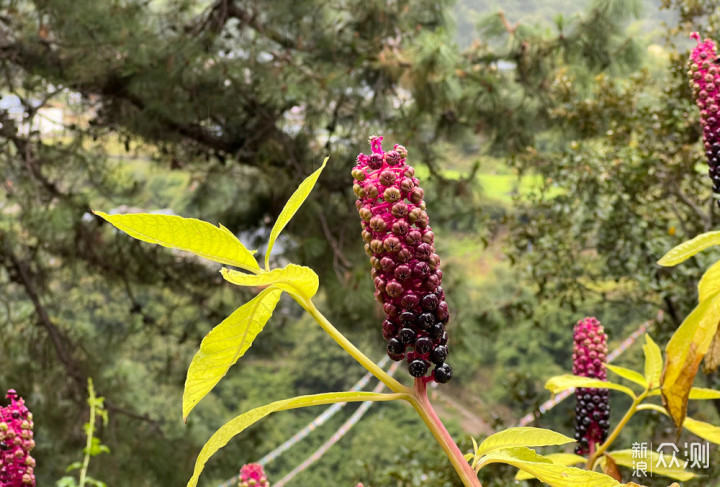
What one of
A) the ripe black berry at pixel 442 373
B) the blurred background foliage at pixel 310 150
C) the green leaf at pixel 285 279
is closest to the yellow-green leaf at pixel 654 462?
the ripe black berry at pixel 442 373

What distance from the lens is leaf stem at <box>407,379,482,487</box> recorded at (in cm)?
39

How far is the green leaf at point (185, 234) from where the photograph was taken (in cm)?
36

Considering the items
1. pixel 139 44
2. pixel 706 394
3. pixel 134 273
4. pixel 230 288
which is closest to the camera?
pixel 706 394

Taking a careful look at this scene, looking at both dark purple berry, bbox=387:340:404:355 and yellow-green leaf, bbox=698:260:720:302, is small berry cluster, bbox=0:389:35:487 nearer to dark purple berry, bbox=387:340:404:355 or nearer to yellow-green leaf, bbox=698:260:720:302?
dark purple berry, bbox=387:340:404:355

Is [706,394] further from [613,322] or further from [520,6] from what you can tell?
[520,6]

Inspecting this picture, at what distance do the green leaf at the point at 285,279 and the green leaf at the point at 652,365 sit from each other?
1.24 ft

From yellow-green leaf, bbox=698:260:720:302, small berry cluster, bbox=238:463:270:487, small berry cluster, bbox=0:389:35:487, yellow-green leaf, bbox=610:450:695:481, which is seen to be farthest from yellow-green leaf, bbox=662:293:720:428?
small berry cluster, bbox=0:389:35:487

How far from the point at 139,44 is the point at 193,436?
196 cm

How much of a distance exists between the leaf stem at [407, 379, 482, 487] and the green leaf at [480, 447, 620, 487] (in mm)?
24

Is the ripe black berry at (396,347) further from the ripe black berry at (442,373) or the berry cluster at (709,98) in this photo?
the berry cluster at (709,98)

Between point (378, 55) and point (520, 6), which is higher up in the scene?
point (520, 6)

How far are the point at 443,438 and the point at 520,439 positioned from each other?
0.07 meters

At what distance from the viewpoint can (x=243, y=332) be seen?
0.39 meters

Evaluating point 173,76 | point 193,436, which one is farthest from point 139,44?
point 193,436
